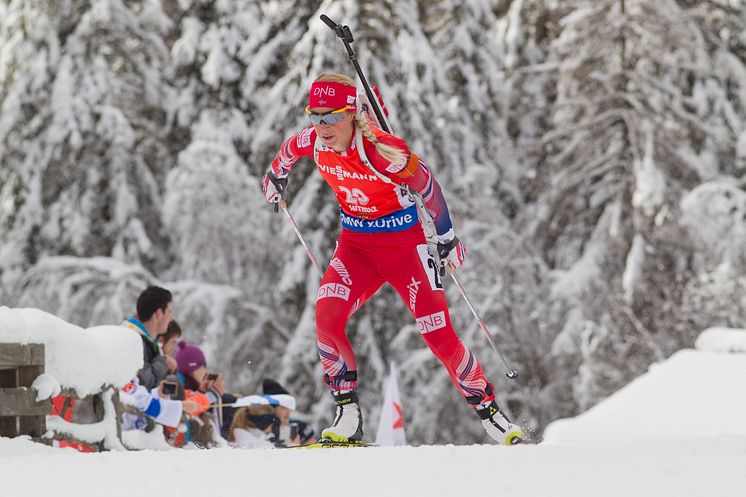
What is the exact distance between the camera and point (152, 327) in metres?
9.33

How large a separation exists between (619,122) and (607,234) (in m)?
2.62

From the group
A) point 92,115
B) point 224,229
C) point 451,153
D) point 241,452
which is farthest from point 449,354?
point 92,115

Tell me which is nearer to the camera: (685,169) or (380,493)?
(380,493)

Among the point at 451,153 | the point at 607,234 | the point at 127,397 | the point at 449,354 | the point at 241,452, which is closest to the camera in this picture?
the point at 241,452

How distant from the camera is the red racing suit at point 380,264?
24.2 ft

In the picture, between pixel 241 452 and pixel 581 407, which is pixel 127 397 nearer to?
pixel 241 452

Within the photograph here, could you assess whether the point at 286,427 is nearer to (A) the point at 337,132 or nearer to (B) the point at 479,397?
(B) the point at 479,397

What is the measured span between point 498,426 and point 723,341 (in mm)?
10579

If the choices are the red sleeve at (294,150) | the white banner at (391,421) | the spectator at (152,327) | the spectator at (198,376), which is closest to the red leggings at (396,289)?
the red sleeve at (294,150)

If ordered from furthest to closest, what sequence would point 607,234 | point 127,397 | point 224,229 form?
1. point 607,234
2. point 224,229
3. point 127,397

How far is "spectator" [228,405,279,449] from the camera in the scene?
11078mm

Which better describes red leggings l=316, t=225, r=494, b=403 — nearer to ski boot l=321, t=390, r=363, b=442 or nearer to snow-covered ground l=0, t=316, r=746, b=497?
ski boot l=321, t=390, r=363, b=442

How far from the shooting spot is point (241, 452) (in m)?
5.91

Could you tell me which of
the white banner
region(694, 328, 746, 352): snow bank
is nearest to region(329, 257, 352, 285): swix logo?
the white banner
